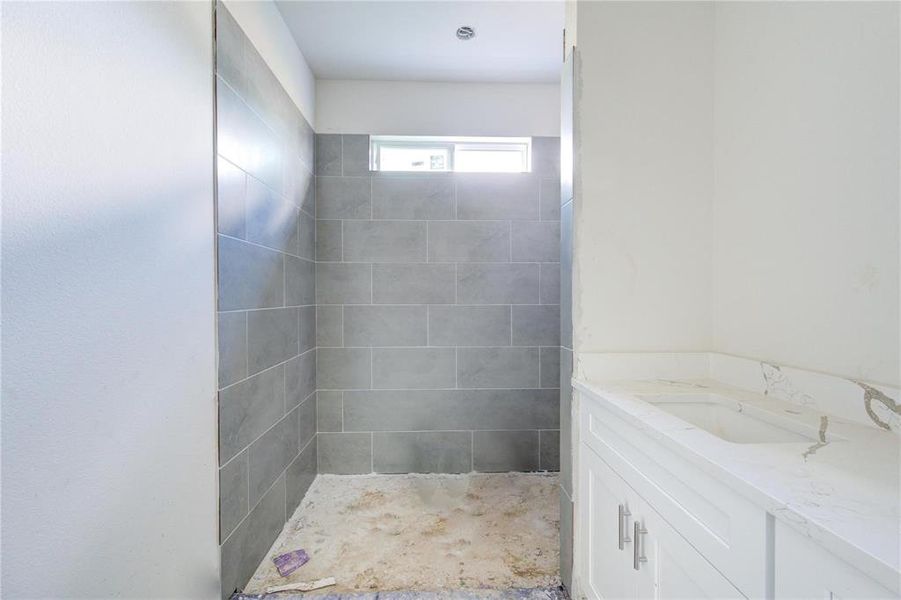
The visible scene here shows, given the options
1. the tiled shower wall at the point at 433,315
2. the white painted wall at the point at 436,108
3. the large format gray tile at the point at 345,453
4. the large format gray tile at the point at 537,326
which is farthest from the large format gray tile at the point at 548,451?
the white painted wall at the point at 436,108

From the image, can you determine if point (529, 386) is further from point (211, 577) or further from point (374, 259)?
point (211, 577)

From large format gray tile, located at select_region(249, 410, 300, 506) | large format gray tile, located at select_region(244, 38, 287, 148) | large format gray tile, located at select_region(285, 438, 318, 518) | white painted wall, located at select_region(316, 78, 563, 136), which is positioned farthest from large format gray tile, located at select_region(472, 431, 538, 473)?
large format gray tile, located at select_region(244, 38, 287, 148)

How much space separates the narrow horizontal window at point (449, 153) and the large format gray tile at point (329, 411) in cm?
155

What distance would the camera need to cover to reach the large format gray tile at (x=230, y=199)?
4.65 feet

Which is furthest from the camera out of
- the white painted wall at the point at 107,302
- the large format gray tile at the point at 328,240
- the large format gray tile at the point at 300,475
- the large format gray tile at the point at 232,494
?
the large format gray tile at the point at 328,240

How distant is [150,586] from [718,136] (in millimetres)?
2321

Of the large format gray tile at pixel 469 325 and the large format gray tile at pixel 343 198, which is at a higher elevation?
the large format gray tile at pixel 343 198

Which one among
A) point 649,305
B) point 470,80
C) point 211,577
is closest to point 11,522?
point 211,577

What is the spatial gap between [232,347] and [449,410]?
1.51m

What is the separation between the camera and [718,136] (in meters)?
1.47

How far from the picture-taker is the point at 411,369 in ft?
8.60

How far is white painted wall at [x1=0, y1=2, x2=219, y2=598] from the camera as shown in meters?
0.75

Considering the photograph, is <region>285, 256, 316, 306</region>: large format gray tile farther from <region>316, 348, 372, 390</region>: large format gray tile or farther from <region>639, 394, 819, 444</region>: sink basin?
<region>639, 394, 819, 444</region>: sink basin

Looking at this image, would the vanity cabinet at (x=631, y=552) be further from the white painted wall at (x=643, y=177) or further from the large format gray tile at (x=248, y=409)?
the large format gray tile at (x=248, y=409)
